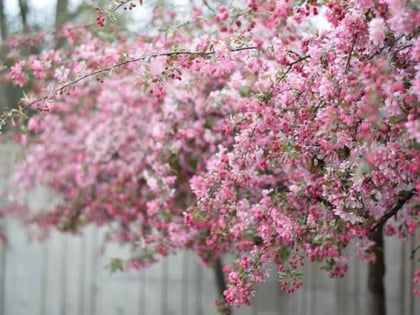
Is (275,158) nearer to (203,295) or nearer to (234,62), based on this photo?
(234,62)

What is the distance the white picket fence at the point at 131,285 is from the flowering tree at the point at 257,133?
521 millimetres

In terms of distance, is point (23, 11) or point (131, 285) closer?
point (131, 285)

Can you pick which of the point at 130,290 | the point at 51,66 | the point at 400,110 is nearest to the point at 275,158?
the point at 400,110

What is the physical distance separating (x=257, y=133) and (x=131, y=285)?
299 cm

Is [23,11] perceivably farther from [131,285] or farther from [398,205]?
[398,205]

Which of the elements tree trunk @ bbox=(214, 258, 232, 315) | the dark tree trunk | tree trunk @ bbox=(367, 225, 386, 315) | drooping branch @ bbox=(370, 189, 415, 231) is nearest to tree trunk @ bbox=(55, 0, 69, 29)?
the dark tree trunk

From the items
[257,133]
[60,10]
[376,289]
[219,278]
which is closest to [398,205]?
[257,133]

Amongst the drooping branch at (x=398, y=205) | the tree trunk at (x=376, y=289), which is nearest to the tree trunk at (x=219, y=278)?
the tree trunk at (x=376, y=289)

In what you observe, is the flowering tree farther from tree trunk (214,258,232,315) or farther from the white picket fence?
the white picket fence

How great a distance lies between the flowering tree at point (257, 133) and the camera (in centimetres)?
217

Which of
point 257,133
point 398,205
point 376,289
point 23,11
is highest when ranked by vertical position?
point 23,11

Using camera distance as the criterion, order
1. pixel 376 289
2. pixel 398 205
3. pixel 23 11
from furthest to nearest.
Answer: pixel 23 11, pixel 376 289, pixel 398 205

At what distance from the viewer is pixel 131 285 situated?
5262mm

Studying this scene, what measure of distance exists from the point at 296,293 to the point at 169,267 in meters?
1.02
